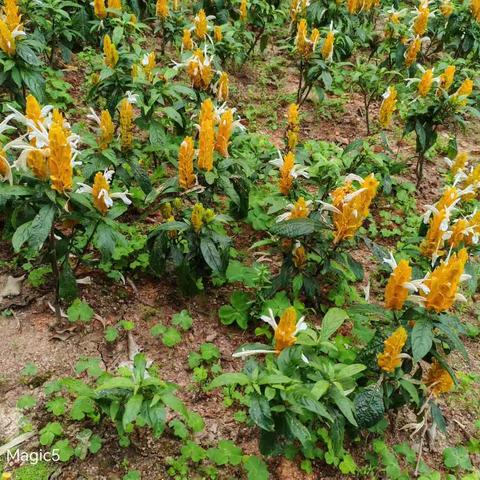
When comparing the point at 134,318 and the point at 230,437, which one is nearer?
the point at 230,437

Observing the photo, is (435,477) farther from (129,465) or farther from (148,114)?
(148,114)

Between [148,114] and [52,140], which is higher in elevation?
[52,140]

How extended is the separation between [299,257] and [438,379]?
101 centimetres

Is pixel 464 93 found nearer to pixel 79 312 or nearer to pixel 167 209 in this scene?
pixel 167 209

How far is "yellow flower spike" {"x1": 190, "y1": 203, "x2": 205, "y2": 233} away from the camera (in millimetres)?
2719

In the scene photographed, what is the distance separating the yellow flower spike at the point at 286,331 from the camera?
215 cm

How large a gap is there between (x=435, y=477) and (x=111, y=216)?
2.11 metres

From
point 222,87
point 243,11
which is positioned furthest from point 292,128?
point 243,11

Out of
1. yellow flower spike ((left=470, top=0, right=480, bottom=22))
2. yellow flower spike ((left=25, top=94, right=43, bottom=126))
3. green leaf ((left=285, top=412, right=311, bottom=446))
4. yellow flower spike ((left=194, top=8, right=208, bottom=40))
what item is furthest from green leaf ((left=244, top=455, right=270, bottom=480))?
yellow flower spike ((left=470, top=0, right=480, bottom=22))

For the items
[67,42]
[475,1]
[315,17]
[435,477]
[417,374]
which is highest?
[475,1]

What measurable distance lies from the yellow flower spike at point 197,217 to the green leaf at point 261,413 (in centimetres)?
113

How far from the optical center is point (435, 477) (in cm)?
248

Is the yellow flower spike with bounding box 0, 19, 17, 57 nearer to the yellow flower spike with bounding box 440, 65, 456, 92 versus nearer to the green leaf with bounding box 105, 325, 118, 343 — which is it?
the green leaf with bounding box 105, 325, 118, 343

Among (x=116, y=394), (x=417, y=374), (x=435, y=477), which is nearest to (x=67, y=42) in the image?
(x=116, y=394)
